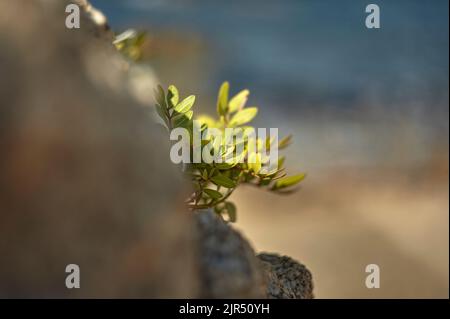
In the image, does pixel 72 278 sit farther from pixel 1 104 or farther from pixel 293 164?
pixel 293 164

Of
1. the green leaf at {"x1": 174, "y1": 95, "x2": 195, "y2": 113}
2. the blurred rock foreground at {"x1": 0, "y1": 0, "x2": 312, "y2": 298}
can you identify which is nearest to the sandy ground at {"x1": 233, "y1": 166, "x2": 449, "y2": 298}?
the green leaf at {"x1": 174, "y1": 95, "x2": 195, "y2": 113}

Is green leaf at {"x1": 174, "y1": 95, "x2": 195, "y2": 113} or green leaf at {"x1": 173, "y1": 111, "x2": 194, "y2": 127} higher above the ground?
green leaf at {"x1": 174, "y1": 95, "x2": 195, "y2": 113}

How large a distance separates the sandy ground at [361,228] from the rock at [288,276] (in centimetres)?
193

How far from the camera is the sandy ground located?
3604 millimetres

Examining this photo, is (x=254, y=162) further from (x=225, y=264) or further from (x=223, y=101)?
(x=225, y=264)

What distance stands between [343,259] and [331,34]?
12.1ft

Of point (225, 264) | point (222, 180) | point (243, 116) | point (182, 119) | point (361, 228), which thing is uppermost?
point (361, 228)

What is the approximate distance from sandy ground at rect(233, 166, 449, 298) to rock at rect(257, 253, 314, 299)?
1931 mm

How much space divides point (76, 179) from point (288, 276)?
74 centimetres

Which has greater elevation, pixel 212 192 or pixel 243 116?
pixel 243 116

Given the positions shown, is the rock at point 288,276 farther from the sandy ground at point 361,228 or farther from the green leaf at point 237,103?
the sandy ground at point 361,228

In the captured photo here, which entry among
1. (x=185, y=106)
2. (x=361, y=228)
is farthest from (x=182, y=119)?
(x=361, y=228)

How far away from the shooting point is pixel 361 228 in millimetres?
4223

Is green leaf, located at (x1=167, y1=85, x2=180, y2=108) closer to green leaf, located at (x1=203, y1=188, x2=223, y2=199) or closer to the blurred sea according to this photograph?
green leaf, located at (x1=203, y1=188, x2=223, y2=199)
